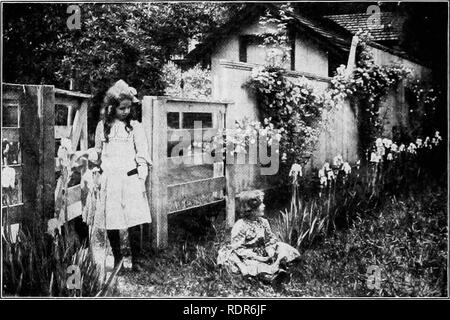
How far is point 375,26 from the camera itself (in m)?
3.57

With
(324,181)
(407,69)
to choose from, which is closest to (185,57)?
(324,181)

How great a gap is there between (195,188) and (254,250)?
2.06 ft

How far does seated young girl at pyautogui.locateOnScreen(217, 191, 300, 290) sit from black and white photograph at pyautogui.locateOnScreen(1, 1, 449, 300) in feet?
0.04

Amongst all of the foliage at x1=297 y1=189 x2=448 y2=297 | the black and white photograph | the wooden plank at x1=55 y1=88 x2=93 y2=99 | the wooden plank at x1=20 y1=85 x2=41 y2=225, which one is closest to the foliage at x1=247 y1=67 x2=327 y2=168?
the black and white photograph

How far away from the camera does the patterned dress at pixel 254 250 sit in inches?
134

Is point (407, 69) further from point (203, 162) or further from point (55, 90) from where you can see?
point (55, 90)

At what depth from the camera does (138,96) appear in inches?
133

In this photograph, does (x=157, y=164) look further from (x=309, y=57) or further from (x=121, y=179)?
(x=309, y=57)

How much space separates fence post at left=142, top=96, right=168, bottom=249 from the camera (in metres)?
3.33

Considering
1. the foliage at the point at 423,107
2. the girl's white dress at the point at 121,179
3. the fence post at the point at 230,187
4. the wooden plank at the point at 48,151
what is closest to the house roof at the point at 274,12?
the foliage at the point at 423,107

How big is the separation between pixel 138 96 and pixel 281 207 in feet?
4.38

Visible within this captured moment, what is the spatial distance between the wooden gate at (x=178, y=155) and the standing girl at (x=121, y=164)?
74mm

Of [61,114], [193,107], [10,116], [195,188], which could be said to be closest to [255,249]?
→ [195,188]

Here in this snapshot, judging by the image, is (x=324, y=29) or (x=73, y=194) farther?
(x=324, y=29)
